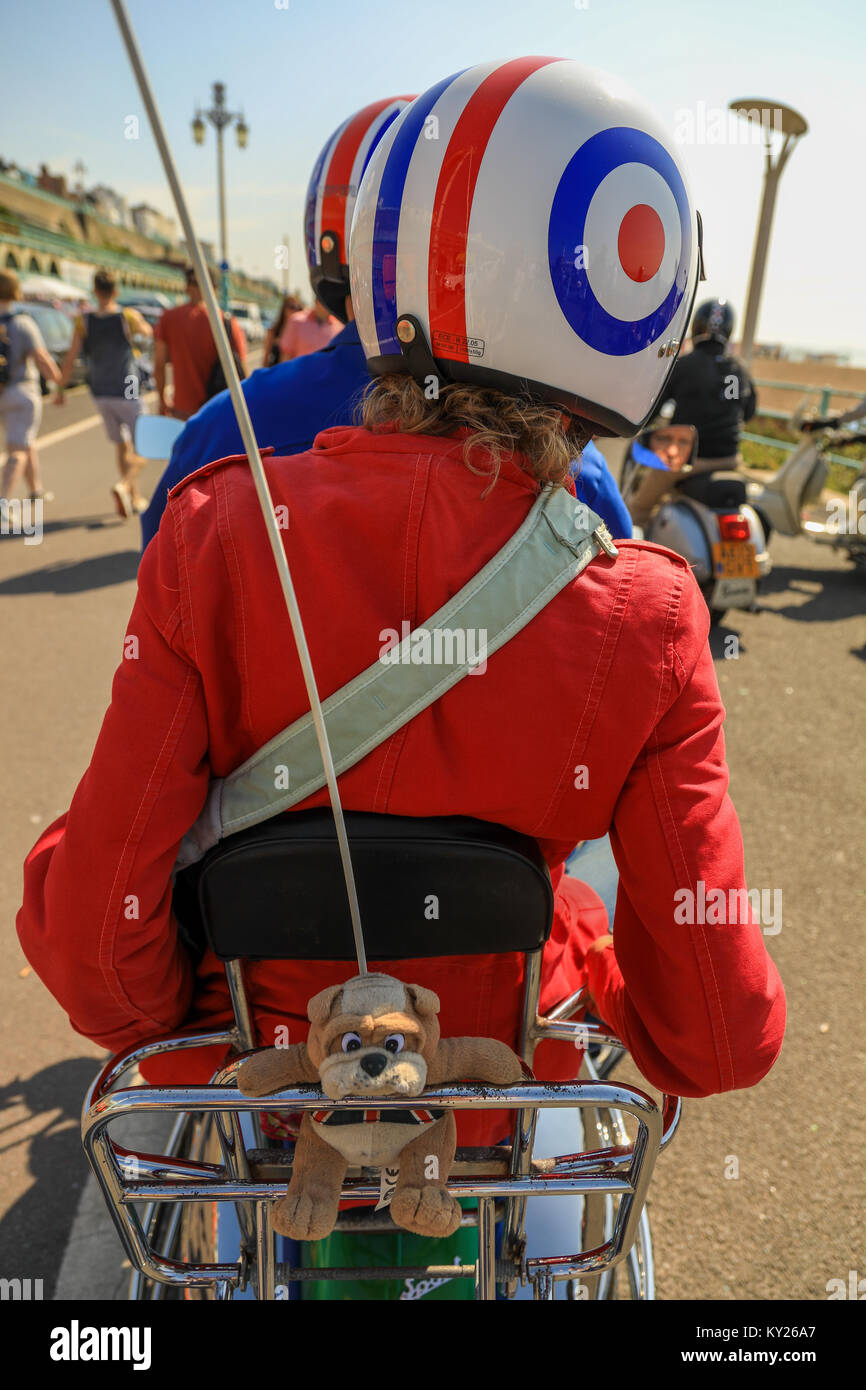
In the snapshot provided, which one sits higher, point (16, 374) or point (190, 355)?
point (190, 355)

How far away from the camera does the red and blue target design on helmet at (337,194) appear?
9.38ft

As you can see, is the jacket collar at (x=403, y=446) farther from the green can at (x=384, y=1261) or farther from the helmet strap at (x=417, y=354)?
the green can at (x=384, y=1261)

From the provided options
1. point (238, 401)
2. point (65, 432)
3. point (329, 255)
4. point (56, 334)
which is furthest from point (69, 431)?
point (238, 401)

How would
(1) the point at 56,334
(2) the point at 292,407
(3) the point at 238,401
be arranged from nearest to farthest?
(3) the point at 238,401 < (2) the point at 292,407 < (1) the point at 56,334

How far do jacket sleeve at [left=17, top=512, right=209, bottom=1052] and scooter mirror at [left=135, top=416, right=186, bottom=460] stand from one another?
1.46m

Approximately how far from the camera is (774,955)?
334 centimetres

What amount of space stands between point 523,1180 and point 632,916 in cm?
38

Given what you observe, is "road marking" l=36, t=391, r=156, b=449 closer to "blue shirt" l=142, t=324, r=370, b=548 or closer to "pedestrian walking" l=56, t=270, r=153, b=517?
"pedestrian walking" l=56, t=270, r=153, b=517

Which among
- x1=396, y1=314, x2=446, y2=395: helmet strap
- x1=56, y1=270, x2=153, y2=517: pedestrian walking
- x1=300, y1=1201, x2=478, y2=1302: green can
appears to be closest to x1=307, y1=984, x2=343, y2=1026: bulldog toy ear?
x1=300, y1=1201, x2=478, y2=1302: green can

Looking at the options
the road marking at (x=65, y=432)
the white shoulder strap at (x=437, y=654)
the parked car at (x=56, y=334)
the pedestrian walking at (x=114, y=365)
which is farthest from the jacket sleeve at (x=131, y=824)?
the parked car at (x=56, y=334)

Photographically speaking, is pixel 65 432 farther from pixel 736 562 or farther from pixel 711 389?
pixel 736 562

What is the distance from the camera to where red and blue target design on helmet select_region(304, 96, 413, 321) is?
286cm

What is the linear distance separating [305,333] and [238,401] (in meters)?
6.17
